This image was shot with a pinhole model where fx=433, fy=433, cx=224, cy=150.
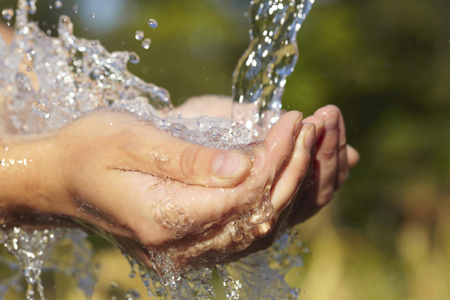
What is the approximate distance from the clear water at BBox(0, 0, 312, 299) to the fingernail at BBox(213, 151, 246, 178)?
518 mm

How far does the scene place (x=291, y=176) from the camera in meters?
0.84

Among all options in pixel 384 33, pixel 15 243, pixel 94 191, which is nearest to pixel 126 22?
pixel 384 33

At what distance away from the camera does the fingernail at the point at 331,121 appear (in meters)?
1.06

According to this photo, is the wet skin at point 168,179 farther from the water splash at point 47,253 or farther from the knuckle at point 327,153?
the water splash at point 47,253

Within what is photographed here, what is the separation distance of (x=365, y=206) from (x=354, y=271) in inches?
33.7

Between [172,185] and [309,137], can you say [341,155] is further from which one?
[172,185]

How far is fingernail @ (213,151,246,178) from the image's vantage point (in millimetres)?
732

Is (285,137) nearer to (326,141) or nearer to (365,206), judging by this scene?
(326,141)

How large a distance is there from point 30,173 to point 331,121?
767mm

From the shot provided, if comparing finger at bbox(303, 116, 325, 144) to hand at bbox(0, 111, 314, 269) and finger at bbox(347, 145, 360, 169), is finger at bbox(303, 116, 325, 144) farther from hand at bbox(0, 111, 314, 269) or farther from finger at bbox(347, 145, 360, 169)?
finger at bbox(347, 145, 360, 169)

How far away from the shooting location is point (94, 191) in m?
0.90

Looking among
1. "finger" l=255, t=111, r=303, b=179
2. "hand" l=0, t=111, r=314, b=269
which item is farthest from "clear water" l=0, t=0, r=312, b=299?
"finger" l=255, t=111, r=303, b=179

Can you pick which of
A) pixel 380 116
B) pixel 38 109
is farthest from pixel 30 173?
pixel 380 116

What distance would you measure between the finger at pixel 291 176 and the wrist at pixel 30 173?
1.78 ft
